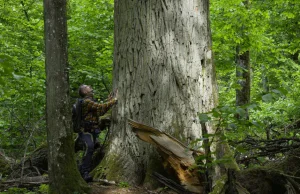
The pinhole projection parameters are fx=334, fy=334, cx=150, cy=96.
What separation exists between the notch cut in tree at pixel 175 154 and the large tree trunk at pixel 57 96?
90cm

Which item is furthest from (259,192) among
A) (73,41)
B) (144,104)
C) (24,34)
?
(24,34)

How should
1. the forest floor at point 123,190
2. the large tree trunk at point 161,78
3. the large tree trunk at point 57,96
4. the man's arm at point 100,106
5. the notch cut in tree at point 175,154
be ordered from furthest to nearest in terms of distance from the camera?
the man's arm at point 100,106 → the large tree trunk at point 161,78 → the forest floor at point 123,190 → the notch cut in tree at point 175,154 → the large tree trunk at point 57,96

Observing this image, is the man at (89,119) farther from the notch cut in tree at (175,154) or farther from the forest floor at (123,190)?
the notch cut in tree at (175,154)

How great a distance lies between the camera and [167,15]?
199 inches

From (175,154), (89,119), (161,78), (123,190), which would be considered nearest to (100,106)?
(89,119)

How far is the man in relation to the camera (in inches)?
219

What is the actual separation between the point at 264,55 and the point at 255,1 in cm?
203

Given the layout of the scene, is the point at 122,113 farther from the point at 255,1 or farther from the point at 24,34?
the point at 255,1

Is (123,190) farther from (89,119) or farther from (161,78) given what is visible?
(161,78)

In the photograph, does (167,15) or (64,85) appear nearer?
(64,85)

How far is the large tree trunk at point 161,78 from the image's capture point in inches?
194

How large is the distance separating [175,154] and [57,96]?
66.9 inches

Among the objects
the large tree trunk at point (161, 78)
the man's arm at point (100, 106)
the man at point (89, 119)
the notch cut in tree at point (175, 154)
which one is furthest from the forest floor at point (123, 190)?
the man's arm at point (100, 106)

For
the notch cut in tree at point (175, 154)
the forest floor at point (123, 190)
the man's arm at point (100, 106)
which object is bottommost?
the forest floor at point (123, 190)
